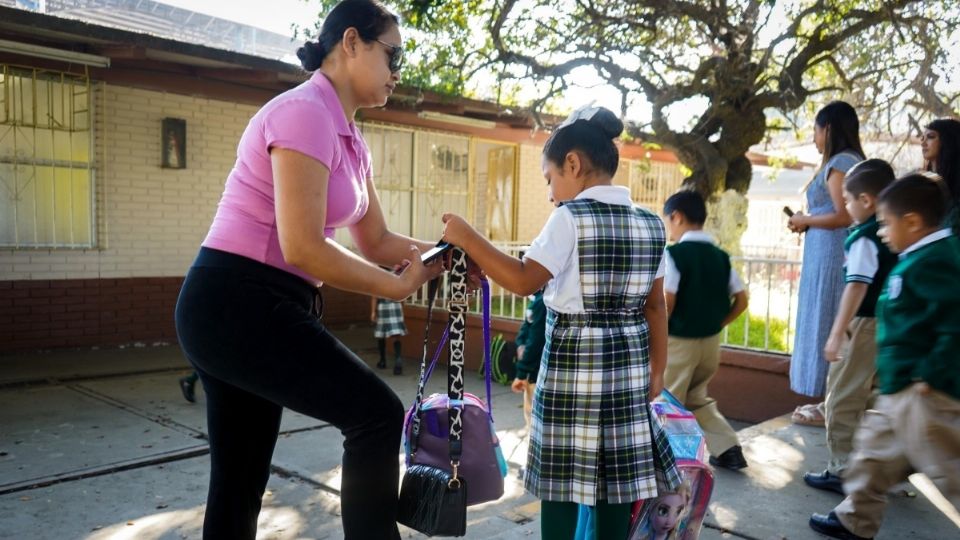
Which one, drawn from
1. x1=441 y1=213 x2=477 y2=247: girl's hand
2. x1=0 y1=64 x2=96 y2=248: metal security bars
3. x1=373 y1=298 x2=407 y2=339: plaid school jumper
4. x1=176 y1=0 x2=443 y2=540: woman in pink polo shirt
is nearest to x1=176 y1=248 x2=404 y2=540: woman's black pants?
x1=176 y1=0 x2=443 y2=540: woman in pink polo shirt

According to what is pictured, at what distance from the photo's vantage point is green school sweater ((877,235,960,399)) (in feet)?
8.98

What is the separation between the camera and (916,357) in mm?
2824

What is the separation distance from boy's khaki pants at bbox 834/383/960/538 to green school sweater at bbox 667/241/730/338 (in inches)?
54.0

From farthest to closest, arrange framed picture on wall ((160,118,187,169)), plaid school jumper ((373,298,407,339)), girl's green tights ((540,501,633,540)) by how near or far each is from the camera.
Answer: framed picture on wall ((160,118,187,169)) < plaid school jumper ((373,298,407,339)) < girl's green tights ((540,501,633,540))

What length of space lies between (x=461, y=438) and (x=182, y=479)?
9.27 ft

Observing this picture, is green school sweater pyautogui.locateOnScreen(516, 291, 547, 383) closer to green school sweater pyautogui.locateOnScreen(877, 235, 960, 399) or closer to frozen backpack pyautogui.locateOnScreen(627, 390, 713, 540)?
frozen backpack pyautogui.locateOnScreen(627, 390, 713, 540)

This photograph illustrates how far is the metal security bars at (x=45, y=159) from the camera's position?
8.15 m

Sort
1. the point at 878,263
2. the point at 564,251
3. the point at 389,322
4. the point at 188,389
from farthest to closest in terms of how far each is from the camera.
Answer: the point at 389,322
the point at 188,389
the point at 878,263
the point at 564,251

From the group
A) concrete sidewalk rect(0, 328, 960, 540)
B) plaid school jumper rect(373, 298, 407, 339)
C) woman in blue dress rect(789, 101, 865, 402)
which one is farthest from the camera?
plaid school jumper rect(373, 298, 407, 339)

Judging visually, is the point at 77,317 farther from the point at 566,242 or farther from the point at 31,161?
the point at 566,242

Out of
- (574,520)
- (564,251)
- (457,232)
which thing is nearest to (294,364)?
(457,232)

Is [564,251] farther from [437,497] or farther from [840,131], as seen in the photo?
[840,131]

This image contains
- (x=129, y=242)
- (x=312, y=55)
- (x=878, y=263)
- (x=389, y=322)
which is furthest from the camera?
(x=129, y=242)

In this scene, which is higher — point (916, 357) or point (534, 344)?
point (916, 357)
